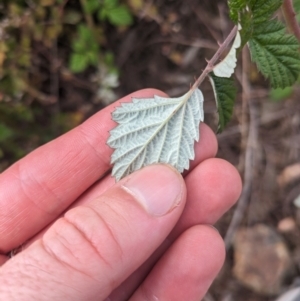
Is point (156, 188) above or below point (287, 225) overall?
above

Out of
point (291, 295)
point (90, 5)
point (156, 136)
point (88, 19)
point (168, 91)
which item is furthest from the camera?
point (168, 91)

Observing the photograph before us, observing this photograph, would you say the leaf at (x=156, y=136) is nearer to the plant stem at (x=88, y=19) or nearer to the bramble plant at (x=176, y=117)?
the bramble plant at (x=176, y=117)

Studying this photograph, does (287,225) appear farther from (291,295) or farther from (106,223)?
(106,223)

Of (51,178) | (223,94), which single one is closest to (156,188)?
(223,94)

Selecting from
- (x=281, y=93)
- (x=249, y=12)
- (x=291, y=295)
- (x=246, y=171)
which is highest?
(x=249, y=12)

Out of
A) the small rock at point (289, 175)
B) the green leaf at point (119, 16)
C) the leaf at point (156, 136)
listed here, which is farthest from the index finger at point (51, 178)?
the small rock at point (289, 175)

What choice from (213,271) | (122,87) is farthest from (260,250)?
(122,87)

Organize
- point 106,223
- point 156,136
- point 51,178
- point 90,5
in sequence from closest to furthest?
point 106,223 < point 156,136 < point 51,178 < point 90,5

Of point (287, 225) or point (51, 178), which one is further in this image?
point (287, 225)
